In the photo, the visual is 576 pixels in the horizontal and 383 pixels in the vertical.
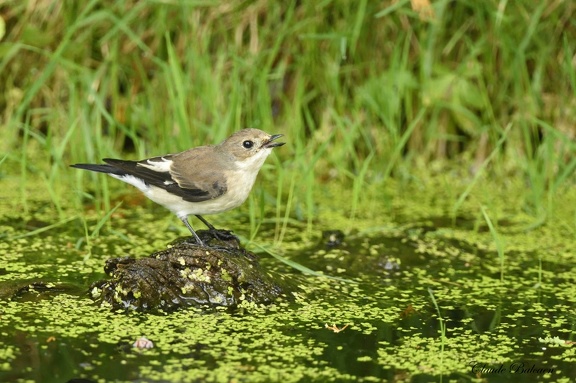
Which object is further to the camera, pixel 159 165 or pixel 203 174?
pixel 159 165

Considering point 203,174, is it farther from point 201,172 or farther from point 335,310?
point 335,310

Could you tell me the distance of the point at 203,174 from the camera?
566 centimetres

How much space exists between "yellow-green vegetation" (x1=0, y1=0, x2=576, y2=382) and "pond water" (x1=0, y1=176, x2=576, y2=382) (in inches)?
0.7

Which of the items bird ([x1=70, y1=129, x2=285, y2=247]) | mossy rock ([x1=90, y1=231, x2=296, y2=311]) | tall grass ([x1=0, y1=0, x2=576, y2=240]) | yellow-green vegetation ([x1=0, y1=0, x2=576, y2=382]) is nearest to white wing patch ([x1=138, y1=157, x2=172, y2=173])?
bird ([x1=70, y1=129, x2=285, y2=247])

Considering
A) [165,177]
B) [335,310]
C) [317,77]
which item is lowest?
[335,310]

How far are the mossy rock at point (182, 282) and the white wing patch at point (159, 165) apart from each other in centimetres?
72

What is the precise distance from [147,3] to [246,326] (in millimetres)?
3919

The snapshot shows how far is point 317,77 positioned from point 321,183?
88cm

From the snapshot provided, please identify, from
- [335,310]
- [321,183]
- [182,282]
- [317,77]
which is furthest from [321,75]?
[182,282]

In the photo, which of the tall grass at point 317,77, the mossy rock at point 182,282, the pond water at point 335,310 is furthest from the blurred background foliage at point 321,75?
the mossy rock at point 182,282

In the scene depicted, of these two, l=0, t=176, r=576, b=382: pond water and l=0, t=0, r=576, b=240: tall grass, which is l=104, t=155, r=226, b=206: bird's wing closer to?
l=0, t=176, r=576, b=382: pond water

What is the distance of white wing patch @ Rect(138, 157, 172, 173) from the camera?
5.76 m

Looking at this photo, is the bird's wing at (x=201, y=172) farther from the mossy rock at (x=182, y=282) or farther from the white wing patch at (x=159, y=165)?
the mossy rock at (x=182, y=282)

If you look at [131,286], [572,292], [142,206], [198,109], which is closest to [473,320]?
[572,292]
